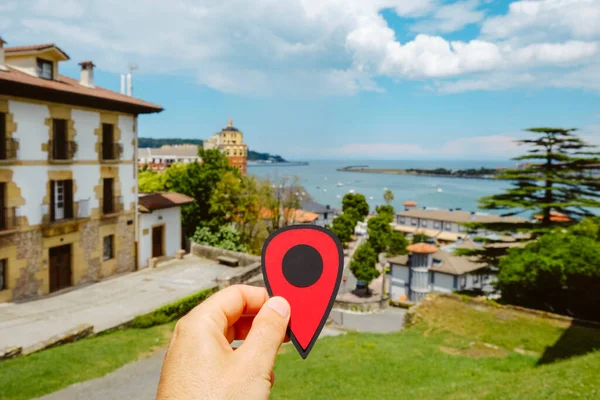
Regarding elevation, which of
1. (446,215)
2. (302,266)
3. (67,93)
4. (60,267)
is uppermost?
(67,93)

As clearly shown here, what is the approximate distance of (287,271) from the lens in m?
2.35

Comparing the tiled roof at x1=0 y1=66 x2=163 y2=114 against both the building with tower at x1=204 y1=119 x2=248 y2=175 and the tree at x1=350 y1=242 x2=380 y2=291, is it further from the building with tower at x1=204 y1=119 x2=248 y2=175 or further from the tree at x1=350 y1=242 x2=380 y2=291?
the building with tower at x1=204 y1=119 x2=248 y2=175

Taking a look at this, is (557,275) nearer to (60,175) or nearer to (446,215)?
(60,175)

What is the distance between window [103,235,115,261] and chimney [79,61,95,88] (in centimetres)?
696

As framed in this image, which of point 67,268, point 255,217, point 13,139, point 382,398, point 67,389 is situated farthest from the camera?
point 255,217

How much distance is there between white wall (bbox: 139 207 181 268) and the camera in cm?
2095

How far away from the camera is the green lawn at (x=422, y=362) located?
7633mm

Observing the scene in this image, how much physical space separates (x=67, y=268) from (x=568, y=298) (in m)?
19.6

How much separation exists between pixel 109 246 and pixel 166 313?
6.77m

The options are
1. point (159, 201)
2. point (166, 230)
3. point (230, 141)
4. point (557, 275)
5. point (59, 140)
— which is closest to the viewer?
point (557, 275)

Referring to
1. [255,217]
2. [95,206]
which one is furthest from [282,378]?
[255,217]

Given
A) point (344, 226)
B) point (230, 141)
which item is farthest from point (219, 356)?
point (230, 141)

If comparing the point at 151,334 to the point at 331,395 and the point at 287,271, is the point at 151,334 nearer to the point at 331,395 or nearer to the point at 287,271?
the point at 331,395

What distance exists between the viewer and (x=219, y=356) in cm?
172
